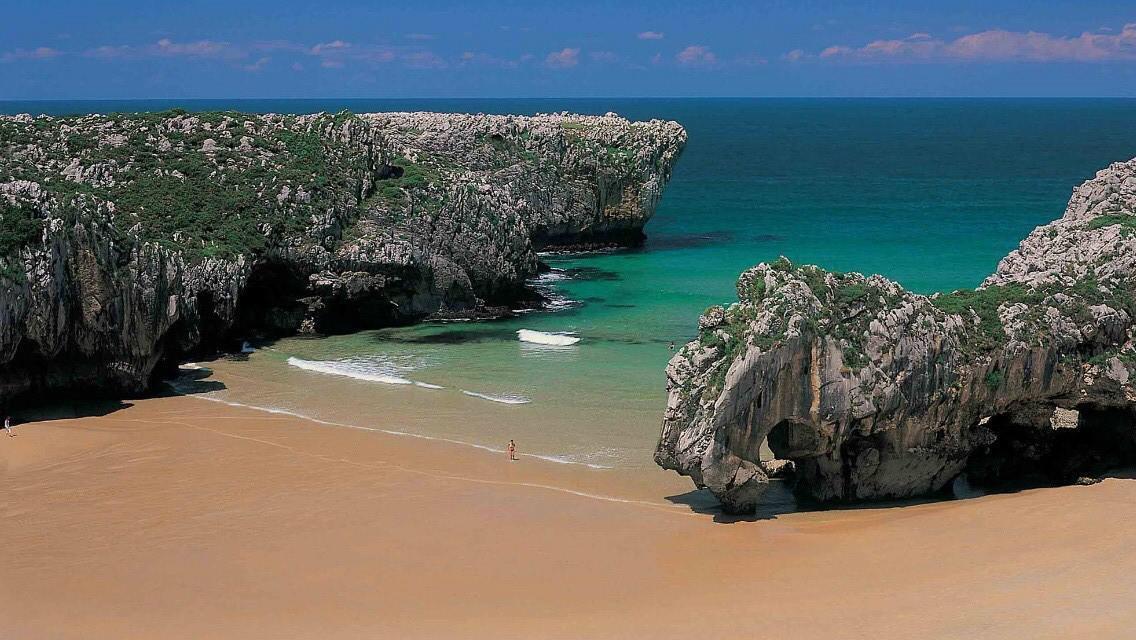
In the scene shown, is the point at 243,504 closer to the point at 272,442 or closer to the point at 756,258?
the point at 272,442

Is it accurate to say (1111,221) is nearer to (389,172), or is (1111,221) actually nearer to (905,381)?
(905,381)

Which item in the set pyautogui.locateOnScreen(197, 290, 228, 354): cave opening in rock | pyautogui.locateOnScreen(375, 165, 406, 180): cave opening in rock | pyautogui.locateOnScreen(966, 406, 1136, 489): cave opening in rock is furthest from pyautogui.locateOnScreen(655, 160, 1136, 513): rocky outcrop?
pyautogui.locateOnScreen(375, 165, 406, 180): cave opening in rock

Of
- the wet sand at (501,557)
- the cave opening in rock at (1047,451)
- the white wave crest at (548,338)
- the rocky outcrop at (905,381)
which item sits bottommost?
the white wave crest at (548,338)

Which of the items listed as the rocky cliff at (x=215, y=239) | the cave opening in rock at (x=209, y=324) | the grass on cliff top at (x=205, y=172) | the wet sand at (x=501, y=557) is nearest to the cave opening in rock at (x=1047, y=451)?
the wet sand at (x=501, y=557)

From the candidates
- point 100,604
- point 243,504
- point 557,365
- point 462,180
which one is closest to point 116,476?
point 243,504

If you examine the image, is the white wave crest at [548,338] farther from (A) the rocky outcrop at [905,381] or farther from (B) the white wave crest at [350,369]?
(A) the rocky outcrop at [905,381]
